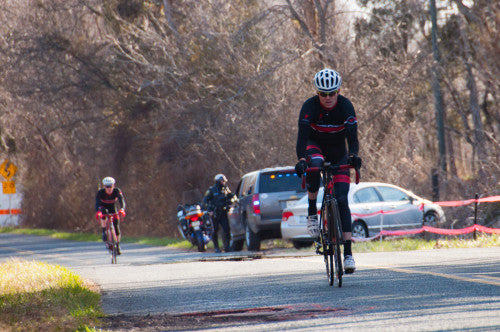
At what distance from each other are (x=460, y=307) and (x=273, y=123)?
20.8 m

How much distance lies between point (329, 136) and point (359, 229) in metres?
11.9

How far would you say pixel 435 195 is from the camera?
Result: 88.9 ft

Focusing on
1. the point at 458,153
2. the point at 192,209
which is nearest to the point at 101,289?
the point at 192,209

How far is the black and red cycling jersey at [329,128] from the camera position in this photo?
8.99 m

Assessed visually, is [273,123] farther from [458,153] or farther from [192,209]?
[458,153]

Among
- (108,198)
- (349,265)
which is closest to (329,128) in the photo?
(349,265)

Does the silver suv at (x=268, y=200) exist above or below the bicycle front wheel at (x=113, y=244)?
above

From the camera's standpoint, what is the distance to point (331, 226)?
9047mm

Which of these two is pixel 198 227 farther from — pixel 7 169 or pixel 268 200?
pixel 7 169

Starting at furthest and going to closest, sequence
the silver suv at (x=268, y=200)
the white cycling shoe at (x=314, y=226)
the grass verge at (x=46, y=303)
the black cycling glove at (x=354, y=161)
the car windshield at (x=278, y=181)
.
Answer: the car windshield at (x=278, y=181), the silver suv at (x=268, y=200), the white cycling shoe at (x=314, y=226), the black cycling glove at (x=354, y=161), the grass verge at (x=46, y=303)

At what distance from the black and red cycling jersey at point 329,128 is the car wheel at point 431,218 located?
14008 mm

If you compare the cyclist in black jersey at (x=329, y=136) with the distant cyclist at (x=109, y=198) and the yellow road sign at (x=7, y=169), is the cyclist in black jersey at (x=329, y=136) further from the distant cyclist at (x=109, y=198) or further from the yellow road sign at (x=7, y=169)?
the yellow road sign at (x=7, y=169)

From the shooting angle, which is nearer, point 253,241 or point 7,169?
point 253,241

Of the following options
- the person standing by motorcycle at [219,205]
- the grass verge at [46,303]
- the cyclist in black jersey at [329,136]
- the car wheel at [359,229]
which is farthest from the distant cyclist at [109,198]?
the cyclist in black jersey at [329,136]
